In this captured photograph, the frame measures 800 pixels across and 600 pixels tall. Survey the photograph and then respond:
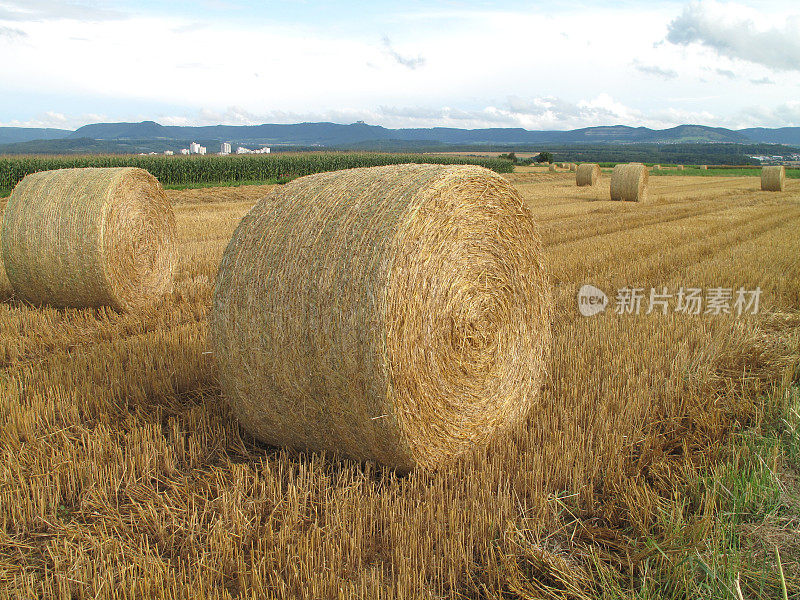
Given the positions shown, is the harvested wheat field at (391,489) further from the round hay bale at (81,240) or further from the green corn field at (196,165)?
the green corn field at (196,165)

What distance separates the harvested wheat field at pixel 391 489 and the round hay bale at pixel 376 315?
27cm

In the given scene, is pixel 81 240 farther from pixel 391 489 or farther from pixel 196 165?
pixel 196 165

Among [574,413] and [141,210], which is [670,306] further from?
[141,210]

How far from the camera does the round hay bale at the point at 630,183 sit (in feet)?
66.9

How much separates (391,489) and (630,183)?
19.0m

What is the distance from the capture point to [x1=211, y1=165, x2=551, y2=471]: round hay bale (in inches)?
139

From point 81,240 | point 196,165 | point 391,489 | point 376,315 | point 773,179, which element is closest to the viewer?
point 376,315

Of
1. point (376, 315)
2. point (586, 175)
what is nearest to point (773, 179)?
point (586, 175)

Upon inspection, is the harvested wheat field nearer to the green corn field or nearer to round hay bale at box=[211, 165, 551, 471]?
round hay bale at box=[211, 165, 551, 471]

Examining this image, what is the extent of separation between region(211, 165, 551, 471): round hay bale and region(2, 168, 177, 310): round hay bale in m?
3.74

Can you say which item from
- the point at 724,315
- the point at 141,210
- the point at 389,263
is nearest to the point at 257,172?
the point at 141,210

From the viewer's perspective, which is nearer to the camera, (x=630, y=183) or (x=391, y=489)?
(x=391, y=489)

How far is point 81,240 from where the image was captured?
23.6 feet

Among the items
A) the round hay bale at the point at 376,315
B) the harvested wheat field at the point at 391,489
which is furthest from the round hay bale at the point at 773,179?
the round hay bale at the point at 376,315
